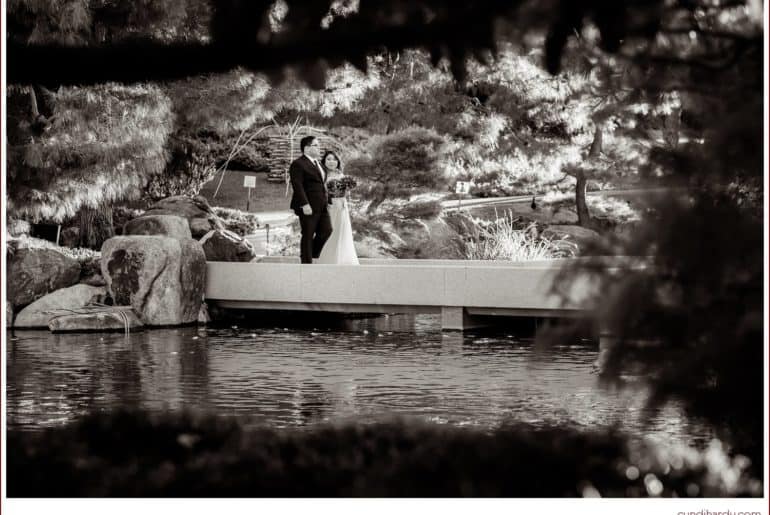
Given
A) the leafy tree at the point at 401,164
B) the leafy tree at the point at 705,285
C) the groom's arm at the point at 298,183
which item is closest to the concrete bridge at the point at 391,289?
the groom's arm at the point at 298,183

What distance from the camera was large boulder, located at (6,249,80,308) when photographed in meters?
13.1

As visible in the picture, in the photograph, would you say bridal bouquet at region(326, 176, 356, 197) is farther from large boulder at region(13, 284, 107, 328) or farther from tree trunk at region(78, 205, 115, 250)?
tree trunk at region(78, 205, 115, 250)

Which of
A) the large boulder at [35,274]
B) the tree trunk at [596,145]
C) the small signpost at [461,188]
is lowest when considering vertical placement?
the large boulder at [35,274]

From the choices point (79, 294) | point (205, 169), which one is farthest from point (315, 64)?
point (205, 169)

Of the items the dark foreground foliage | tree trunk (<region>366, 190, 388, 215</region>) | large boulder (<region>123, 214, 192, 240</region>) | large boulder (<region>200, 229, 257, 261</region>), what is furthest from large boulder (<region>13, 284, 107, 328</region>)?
the dark foreground foliage

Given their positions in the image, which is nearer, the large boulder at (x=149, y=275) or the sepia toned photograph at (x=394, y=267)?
the sepia toned photograph at (x=394, y=267)

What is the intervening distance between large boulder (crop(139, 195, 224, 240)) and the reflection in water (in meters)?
3.32

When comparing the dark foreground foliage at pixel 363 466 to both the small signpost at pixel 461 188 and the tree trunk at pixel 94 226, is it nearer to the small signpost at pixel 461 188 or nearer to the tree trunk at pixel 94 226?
the tree trunk at pixel 94 226

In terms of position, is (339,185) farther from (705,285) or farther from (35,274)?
(705,285)

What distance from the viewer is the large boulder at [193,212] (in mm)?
15727

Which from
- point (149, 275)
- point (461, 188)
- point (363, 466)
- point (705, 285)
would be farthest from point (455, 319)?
point (363, 466)

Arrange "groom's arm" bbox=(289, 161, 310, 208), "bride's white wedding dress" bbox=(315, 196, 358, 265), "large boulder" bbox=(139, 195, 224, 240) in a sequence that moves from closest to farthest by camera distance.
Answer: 1. "groom's arm" bbox=(289, 161, 310, 208)
2. "bride's white wedding dress" bbox=(315, 196, 358, 265)
3. "large boulder" bbox=(139, 195, 224, 240)

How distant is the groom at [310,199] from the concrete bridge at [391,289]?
2.96ft

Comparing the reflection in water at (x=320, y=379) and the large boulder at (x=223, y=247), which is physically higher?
the large boulder at (x=223, y=247)
